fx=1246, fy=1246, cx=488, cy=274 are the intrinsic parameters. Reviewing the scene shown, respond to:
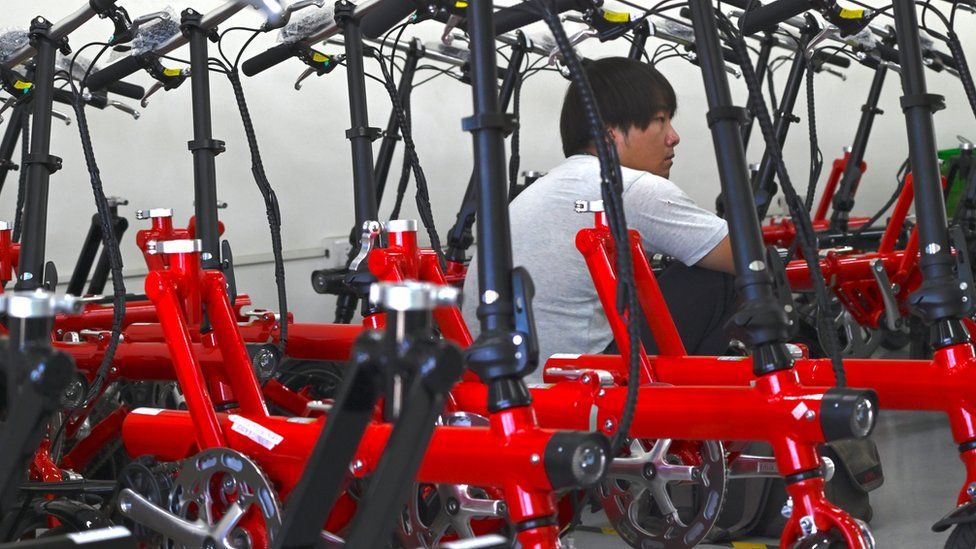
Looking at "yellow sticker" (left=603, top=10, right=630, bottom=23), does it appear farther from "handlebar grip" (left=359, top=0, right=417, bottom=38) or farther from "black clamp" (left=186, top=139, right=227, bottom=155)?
"black clamp" (left=186, top=139, right=227, bottom=155)

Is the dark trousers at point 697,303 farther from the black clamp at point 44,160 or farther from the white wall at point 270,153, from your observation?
the white wall at point 270,153

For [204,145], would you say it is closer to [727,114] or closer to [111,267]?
[111,267]

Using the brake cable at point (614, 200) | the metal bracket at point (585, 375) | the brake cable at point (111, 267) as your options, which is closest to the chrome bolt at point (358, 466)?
the metal bracket at point (585, 375)

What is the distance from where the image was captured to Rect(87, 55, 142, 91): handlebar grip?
2.98 meters

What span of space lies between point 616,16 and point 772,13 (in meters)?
0.36

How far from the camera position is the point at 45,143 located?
2391mm

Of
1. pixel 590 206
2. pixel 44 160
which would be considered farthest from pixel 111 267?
pixel 590 206

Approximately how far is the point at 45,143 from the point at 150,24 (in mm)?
512

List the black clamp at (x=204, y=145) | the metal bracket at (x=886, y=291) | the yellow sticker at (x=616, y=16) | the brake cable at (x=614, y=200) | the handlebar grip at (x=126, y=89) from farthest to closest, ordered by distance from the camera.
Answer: the metal bracket at (x=886, y=291), the handlebar grip at (x=126, y=89), the yellow sticker at (x=616, y=16), the black clamp at (x=204, y=145), the brake cable at (x=614, y=200)

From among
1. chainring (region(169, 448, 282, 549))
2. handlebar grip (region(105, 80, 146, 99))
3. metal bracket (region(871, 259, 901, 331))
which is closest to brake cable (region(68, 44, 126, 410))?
chainring (region(169, 448, 282, 549))

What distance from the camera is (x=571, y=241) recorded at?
2592 mm

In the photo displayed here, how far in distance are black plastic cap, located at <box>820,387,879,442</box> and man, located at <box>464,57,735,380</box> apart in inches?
34.0

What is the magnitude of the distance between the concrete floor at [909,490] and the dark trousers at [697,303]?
0.43 metres

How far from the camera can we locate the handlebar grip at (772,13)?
9.12 feet
